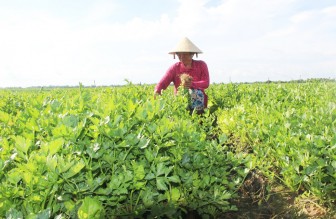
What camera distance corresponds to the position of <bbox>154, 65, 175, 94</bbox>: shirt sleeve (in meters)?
6.98

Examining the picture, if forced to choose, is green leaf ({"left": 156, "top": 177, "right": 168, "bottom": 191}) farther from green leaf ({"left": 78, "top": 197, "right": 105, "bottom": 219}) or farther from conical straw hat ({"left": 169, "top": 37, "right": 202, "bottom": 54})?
conical straw hat ({"left": 169, "top": 37, "right": 202, "bottom": 54})

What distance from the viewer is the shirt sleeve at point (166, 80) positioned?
6.98 m

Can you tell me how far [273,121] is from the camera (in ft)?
13.4

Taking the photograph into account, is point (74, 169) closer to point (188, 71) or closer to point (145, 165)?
point (145, 165)

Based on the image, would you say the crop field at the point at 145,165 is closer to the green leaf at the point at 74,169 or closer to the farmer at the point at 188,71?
the green leaf at the point at 74,169

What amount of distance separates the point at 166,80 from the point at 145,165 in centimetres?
484

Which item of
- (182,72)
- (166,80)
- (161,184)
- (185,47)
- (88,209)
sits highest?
(185,47)

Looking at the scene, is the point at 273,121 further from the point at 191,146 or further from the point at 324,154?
the point at 191,146

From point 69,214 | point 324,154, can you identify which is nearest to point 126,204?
point 69,214

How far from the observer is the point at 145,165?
2238 millimetres

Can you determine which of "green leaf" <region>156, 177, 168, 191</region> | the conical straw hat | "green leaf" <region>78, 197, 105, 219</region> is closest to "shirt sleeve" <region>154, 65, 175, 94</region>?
the conical straw hat

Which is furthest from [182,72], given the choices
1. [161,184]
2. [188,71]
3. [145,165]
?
[161,184]

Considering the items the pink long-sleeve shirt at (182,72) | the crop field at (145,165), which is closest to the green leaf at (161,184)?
the crop field at (145,165)

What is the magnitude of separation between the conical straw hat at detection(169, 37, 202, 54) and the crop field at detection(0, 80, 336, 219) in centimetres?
294
